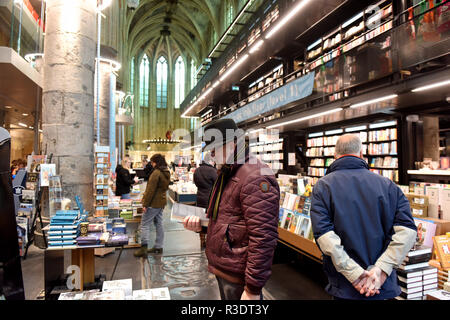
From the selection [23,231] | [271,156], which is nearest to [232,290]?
[23,231]

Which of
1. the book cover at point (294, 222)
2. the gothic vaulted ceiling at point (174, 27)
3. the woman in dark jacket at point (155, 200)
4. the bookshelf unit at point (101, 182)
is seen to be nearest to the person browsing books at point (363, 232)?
the book cover at point (294, 222)

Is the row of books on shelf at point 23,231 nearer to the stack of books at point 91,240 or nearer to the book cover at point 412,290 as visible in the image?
the stack of books at point 91,240

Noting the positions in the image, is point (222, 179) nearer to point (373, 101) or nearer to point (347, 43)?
point (373, 101)

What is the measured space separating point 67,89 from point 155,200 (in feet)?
6.78

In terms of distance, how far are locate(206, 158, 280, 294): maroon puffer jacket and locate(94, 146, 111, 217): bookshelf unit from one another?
122 inches

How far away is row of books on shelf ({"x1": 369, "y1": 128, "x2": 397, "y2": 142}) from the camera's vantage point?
710cm

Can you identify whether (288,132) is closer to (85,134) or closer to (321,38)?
(321,38)

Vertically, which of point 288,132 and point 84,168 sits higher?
point 288,132

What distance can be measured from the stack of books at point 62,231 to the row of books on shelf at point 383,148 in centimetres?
745

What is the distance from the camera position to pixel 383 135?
7371mm

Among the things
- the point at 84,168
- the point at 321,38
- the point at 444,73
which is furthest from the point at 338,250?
the point at 321,38

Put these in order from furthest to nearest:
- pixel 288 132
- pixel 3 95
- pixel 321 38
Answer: pixel 288 132 < pixel 321 38 < pixel 3 95
